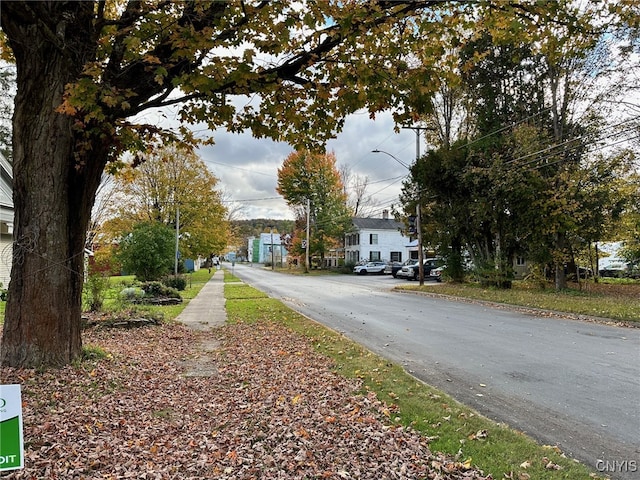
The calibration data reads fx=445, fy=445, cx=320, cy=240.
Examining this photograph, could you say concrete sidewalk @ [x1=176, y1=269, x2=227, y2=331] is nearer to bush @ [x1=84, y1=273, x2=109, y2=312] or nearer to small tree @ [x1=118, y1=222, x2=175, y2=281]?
bush @ [x1=84, y1=273, x2=109, y2=312]

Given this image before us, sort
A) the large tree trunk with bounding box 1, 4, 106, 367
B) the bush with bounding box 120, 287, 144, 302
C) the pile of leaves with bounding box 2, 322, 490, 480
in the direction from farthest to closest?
the bush with bounding box 120, 287, 144, 302 < the large tree trunk with bounding box 1, 4, 106, 367 < the pile of leaves with bounding box 2, 322, 490, 480

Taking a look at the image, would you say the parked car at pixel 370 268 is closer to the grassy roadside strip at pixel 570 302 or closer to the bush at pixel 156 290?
the grassy roadside strip at pixel 570 302

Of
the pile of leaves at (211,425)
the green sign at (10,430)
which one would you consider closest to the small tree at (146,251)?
the pile of leaves at (211,425)

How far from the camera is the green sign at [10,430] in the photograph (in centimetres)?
232

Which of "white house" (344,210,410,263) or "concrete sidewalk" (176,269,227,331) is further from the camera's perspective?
"white house" (344,210,410,263)

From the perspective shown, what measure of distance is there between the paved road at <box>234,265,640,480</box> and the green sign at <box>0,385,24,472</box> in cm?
416

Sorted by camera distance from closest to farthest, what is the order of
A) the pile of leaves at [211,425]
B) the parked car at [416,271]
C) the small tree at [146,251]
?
the pile of leaves at [211,425]
the small tree at [146,251]
the parked car at [416,271]

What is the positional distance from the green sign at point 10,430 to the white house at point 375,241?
5198 centimetres

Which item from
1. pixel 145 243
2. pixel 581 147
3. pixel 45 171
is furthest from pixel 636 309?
pixel 145 243

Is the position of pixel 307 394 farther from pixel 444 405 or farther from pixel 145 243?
pixel 145 243

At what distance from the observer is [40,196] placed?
5527 mm

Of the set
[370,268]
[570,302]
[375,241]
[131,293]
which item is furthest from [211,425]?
[375,241]

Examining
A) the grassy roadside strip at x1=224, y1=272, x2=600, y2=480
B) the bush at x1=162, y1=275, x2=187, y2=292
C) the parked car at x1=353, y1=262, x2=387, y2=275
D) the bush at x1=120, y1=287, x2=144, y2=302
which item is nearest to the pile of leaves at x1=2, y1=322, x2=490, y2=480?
the grassy roadside strip at x1=224, y1=272, x2=600, y2=480

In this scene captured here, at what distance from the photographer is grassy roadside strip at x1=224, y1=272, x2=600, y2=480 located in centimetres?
349
